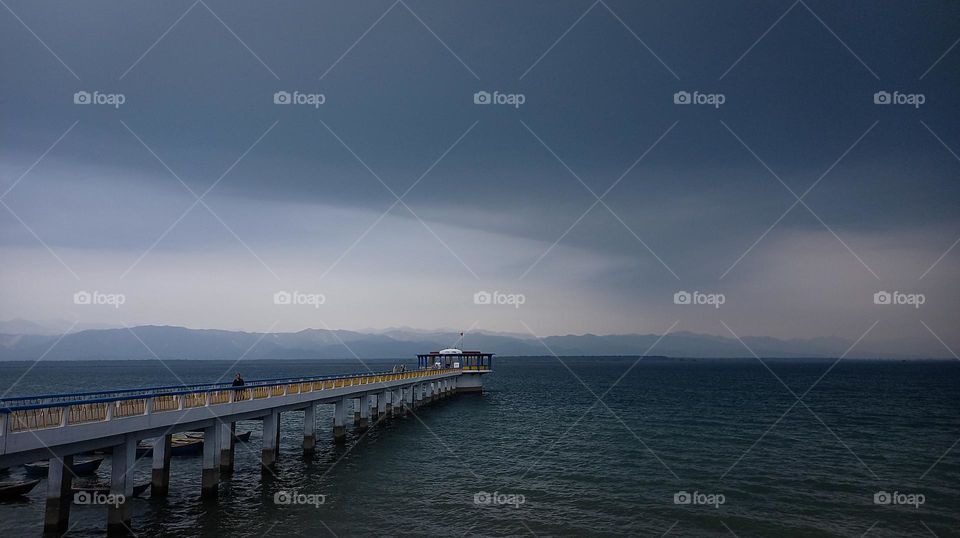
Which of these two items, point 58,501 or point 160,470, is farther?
point 160,470

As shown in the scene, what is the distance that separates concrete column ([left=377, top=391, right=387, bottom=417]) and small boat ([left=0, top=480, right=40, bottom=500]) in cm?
3214

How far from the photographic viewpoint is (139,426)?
66.3ft

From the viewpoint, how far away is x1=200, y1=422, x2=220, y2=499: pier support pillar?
25094 millimetres

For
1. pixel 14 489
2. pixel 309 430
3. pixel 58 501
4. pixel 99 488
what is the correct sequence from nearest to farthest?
pixel 58 501
pixel 14 489
pixel 99 488
pixel 309 430

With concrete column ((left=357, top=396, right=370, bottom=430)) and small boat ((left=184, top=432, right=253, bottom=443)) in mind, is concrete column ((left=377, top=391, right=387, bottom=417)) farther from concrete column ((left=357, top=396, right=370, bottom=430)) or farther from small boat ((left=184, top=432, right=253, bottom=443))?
small boat ((left=184, top=432, right=253, bottom=443))

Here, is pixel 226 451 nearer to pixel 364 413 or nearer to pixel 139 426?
pixel 139 426

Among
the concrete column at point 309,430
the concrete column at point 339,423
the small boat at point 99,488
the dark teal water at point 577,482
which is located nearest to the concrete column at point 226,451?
the dark teal water at point 577,482

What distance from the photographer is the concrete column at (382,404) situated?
56.5 metres

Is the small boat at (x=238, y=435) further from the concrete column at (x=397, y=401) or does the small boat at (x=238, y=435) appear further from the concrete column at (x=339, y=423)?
the concrete column at (x=397, y=401)

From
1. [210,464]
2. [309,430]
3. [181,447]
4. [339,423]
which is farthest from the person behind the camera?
[339,423]

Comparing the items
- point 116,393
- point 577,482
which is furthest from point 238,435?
point 577,482

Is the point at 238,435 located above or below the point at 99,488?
above

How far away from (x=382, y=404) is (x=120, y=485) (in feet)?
126

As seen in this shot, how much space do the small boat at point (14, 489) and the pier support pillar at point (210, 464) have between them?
27.2 feet
